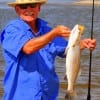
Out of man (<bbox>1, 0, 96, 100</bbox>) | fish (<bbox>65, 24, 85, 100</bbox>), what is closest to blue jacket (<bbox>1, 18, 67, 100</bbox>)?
man (<bbox>1, 0, 96, 100</bbox>)

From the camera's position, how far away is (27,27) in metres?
5.36

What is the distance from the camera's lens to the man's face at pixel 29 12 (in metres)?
5.36

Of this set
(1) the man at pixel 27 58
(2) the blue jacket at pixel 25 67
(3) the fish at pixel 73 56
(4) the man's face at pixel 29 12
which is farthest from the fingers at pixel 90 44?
(4) the man's face at pixel 29 12

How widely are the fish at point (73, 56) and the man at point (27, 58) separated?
250 millimetres

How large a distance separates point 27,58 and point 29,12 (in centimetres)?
49

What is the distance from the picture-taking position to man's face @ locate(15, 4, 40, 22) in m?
5.36

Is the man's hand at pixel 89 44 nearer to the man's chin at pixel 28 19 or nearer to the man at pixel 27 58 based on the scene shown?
the man at pixel 27 58

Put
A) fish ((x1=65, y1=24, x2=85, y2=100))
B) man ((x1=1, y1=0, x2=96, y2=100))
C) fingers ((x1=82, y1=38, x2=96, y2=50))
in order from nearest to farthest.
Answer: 1. fish ((x1=65, y1=24, x2=85, y2=100))
2. man ((x1=1, y1=0, x2=96, y2=100))
3. fingers ((x1=82, y1=38, x2=96, y2=50))

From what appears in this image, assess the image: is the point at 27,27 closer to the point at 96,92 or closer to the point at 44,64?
the point at 44,64

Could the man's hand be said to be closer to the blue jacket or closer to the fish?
the fish

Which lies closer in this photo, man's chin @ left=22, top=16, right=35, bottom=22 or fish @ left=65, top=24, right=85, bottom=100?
fish @ left=65, top=24, right=85, bottom=100

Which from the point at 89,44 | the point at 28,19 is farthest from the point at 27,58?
the point at 89,44

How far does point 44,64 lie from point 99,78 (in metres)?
7.40

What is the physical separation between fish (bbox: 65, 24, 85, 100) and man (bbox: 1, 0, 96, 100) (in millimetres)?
250
